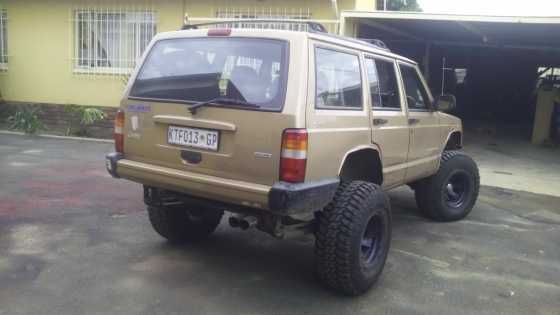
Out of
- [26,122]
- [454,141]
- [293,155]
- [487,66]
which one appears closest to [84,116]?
[26,122]

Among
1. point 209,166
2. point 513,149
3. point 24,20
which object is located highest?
point 24,20

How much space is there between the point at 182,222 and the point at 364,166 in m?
1.64

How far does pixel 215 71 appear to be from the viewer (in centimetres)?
384

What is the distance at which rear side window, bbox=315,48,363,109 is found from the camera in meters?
3.78

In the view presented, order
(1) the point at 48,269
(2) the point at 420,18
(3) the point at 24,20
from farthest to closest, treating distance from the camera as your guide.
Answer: (3) the point at 24,20 → (2) the point at 420,18 → (1) the point at 48,269

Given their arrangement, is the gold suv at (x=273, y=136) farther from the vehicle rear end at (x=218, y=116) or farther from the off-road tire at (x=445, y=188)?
the off-road tire at (x=445, y=188)

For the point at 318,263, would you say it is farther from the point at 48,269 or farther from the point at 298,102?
the point at 48,269

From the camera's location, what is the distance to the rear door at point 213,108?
3.54 metres

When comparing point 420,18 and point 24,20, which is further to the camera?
point 24,20

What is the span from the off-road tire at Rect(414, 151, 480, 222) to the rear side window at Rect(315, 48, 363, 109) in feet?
6.99

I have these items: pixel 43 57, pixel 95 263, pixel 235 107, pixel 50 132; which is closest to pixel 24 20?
pixel 43 57

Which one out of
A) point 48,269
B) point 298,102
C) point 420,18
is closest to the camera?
point 298,102

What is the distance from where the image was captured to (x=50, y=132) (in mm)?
11742

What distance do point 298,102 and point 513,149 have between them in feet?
35.3
